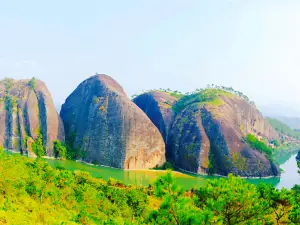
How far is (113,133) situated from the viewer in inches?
2270

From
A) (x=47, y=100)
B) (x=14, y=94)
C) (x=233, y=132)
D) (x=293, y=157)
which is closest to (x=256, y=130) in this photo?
(x=293, y=157)

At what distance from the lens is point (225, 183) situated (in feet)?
31.8

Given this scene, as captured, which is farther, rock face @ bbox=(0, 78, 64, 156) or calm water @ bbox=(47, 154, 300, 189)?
rock face @ bbox=(0, 78, 64, 156)

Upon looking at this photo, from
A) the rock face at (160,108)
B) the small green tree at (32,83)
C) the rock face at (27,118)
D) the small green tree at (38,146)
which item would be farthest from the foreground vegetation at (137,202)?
the small green tree at (32,83)

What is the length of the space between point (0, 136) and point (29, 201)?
45.9 metres

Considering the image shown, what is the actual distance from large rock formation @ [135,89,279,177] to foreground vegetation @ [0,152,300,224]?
22051 millimetres

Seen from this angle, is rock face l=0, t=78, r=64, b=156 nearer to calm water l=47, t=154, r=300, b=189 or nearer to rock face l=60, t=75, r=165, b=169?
rock face l=60, t=75, r=165, b=169

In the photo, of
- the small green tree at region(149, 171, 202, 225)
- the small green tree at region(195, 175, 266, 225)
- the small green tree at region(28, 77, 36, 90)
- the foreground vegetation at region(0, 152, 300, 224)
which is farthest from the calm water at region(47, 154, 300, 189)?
the small green tree at region(149, 171, 202, 225)

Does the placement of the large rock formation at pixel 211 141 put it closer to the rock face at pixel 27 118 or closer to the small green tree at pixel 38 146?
the rock face at pixel 27 118

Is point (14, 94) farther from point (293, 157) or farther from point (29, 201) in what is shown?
point (293, 157)

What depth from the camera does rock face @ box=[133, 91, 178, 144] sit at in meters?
66.1

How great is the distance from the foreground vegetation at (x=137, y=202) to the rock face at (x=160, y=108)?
104ft

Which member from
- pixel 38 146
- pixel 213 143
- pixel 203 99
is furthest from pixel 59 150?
pixel 203 99

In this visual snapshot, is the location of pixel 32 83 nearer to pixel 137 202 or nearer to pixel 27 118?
pixel 27 118
